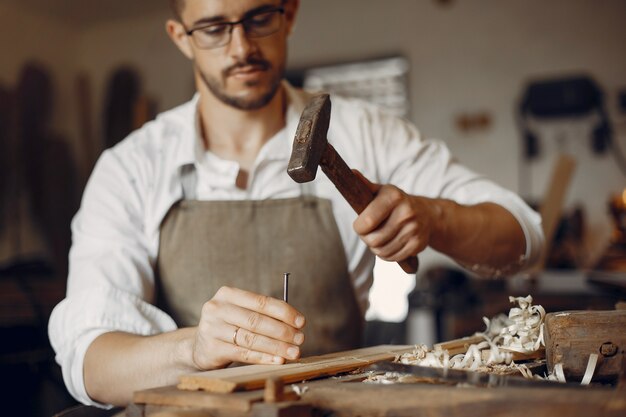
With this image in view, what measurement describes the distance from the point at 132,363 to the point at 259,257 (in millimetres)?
542

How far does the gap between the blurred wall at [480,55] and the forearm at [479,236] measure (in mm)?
3571

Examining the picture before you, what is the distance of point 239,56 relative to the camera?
189 centimetres

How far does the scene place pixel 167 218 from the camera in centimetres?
195

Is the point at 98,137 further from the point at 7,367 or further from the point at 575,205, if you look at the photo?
the point at 575,205

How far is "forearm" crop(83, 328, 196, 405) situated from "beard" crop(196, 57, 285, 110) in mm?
735

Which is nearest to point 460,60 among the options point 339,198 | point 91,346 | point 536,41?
point 536,41

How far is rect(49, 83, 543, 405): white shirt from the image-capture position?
1698 mm

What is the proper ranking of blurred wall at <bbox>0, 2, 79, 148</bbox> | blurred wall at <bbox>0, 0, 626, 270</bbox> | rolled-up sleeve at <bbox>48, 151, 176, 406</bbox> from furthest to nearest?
blurred wall at <bbox>0, 2, 79, 148</bbox>
blurred wall at <bbox>0, 0, 626, 270</bbox>
rolled-up sleeve at <bbox>48, 151, 176, 406</bbox>

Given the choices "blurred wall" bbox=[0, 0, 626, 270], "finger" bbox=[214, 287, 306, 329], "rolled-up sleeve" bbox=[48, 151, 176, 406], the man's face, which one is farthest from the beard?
"blurred wall" bbox=[0, 0, 626, 270]

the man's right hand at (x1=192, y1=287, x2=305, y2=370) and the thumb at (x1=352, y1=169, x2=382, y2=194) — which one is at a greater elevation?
the thumb at (x1=352, y1=169, x2=382, y2=194)

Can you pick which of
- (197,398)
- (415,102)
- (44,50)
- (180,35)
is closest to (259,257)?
(180,35)

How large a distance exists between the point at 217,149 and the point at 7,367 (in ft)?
6.09

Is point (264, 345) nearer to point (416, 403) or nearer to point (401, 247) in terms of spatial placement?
point (416, 403)

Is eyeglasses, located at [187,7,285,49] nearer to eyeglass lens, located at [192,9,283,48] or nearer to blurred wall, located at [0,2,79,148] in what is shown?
eyeglass lens, located at [192,9,283,48]
